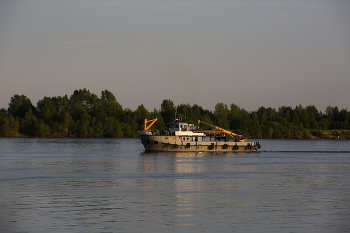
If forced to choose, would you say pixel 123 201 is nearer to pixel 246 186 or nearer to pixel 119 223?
pixel 119 223

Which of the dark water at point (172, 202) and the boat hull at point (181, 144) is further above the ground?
the boat hull at point (181, 144)

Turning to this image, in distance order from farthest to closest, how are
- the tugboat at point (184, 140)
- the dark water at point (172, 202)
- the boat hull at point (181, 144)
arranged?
1. the tugboat at point (184, 140)
2. the boat hull at point (181, 144)
3. the dark water at point (172, 202)

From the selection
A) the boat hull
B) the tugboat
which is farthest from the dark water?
the tugboat

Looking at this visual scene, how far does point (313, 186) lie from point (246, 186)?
276 inches

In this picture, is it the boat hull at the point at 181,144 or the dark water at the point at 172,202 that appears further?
the boat hull at the point at 181,144

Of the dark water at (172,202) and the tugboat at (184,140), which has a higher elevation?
the tugboat at (184,140)

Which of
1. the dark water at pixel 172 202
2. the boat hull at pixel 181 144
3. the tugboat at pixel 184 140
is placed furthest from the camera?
the tugboat at pixel 184 140

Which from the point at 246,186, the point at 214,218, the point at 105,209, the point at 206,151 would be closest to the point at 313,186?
the point at 246,186

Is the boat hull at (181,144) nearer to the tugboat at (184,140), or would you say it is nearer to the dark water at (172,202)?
the tugboat at (184,140)

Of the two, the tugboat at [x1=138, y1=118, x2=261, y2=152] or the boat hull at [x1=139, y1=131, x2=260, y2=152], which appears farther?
the tugboat at [x1=138, y1=118, x2=261, y2=152]

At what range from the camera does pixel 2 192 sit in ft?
127

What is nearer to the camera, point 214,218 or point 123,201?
point 214,218

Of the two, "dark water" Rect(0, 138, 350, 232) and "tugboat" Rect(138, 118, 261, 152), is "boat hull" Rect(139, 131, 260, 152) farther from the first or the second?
"dark water" Rect(0, 138, 350, 232)

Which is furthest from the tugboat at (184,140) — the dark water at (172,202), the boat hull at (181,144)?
the dark water at (172,202)
